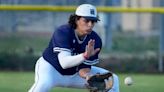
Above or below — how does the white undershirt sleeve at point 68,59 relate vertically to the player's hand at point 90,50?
below

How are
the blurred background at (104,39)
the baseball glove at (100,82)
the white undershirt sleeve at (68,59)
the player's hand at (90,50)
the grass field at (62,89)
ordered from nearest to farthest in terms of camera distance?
the player's hand at (90,50)
the white undershirt sleeve at (68,59)
the baseball glove at (100,82)
the grass field at (62,89)
the blurred background at (104,39)

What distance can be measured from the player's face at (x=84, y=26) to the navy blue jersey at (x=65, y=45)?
0.10 m

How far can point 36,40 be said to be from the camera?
1489cm

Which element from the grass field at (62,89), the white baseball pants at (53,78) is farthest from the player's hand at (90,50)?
the grass field at (62,89)

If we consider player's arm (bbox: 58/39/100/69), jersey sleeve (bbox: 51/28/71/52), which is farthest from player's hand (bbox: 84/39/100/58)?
jersey sleeve (bbox: 51/28/71/52)

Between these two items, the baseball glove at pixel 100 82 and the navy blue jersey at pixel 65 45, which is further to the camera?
the navy blue jersey at pixel 65 45

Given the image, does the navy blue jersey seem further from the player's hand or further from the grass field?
the grass field

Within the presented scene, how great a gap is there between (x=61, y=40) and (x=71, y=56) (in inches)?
10.7

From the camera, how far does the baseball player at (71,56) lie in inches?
274

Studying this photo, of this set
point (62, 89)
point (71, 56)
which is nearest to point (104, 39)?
point (62, 89)

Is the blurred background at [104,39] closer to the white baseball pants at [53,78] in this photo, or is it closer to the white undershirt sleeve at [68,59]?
the white baseball pants at [53,78]

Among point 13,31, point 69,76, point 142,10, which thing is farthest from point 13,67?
point 69,76

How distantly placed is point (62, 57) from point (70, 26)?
0.40 m

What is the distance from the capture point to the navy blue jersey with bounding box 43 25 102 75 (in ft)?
23.3
